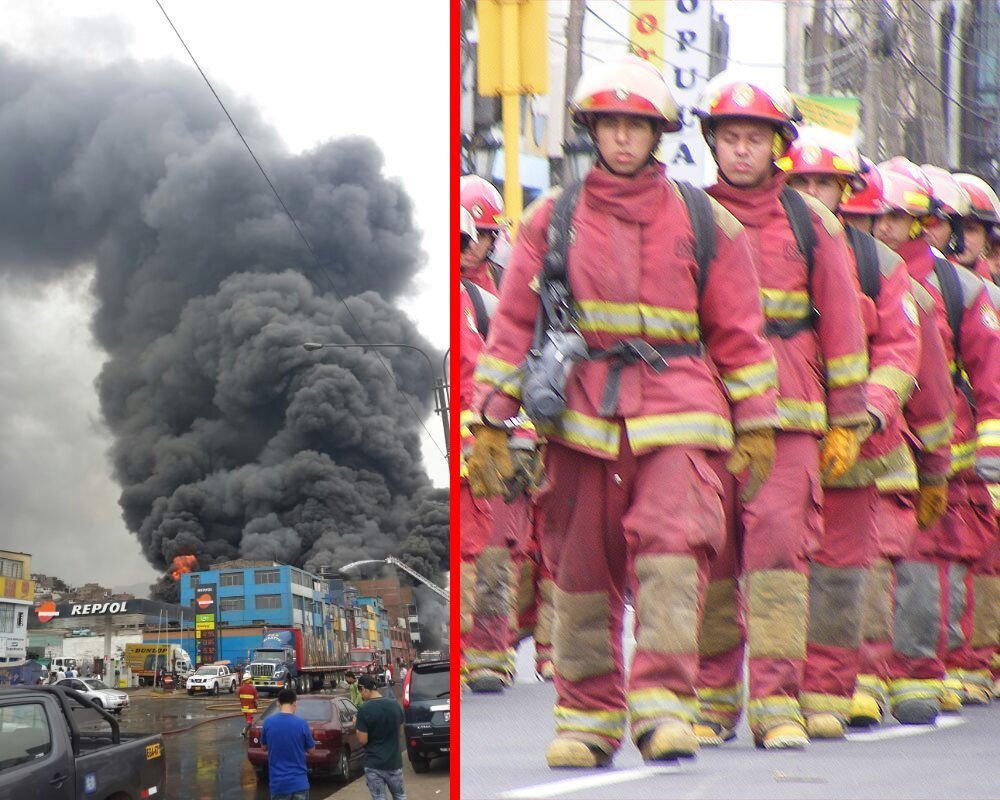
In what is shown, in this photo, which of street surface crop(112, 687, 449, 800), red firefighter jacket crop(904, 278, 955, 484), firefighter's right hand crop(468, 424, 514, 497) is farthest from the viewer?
street surface crop(112, 687, 449, 800)

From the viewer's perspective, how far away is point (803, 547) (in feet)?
9.53

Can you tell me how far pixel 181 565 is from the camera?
11977 mm

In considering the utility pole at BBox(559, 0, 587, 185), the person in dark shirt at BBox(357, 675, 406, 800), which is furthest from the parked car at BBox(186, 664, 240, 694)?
the utility pole at BBox(559, 0, 587, 185)

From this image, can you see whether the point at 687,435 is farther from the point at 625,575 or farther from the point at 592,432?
the point at 625,575

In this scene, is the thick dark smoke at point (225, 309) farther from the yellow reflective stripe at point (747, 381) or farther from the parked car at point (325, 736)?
the yellow reflective stripe at point (747, 381)

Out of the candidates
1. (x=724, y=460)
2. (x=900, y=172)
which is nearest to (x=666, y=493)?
(x=724, y=460)

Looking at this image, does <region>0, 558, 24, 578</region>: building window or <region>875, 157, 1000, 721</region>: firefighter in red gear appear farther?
<region>0, 558, 24, 578</region>: building window

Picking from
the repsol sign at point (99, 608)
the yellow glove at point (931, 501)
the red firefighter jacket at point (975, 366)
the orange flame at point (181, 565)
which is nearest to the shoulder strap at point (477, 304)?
the red firefighter jacket at point (975, 366)

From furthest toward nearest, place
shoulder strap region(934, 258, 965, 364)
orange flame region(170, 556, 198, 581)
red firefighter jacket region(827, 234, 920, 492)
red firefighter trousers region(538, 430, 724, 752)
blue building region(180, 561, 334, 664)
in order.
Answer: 1. orange flame region(170, 556, 198, 581)
2. blue building region(180, 561, 334, 664)
3. shoulder strap region(934, 258, 965, 364)
4. red firefighter jacket region(827, 234, 920, 492)
5. red firefighter trousers region(538, 430, 724, 752)

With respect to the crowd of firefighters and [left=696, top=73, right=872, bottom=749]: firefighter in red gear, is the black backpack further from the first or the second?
[left=696, top=73, right=872, bottom=749]: firefighter in red gear

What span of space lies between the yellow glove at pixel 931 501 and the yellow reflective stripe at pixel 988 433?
0.15 m

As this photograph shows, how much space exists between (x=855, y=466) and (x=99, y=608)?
886 cm

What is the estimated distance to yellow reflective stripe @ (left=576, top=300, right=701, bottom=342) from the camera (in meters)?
2.71

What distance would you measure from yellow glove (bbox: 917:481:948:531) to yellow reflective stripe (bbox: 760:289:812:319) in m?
0.86
